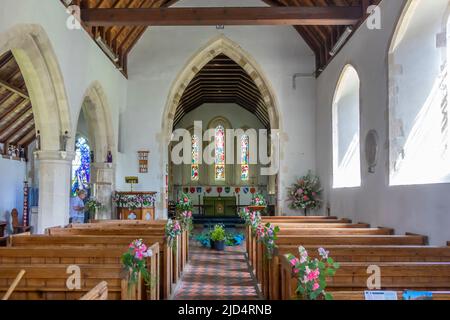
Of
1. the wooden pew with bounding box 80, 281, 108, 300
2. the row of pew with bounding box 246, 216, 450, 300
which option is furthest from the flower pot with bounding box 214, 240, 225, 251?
the wooden pew with bounding box 80, 281, 108, 300

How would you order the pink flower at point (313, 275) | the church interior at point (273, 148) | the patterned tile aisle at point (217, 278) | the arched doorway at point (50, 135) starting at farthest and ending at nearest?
1. the arched doorway at point (50, 135)
2. the patterned tile aisle at point (217, 278)
3. the church interior at point (273, 148)
4. the pink flower at point (313, 275)

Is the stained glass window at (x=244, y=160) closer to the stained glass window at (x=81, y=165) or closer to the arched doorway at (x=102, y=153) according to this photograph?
the stained glass window at (x=81, y=165)

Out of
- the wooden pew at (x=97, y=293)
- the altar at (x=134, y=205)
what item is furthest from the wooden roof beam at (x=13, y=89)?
the wooden pew at (x=97, y=293)

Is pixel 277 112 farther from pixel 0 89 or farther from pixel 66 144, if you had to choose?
pixel 0 89

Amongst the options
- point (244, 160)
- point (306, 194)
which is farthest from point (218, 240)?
point (244, 160)

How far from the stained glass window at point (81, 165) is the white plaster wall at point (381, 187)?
7.64 metres

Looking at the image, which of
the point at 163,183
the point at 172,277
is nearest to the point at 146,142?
the point at 163,183

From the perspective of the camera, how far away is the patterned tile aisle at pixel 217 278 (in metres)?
4.85

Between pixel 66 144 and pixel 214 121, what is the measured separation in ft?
36.4

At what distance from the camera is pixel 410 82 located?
5.67m

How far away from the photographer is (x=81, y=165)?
1360 centimetres

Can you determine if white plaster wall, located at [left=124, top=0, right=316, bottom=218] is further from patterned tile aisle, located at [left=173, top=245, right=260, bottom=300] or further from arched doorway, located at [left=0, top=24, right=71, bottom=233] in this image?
arched doorway, located at [left=0, top=24, right=71, bottom=233]

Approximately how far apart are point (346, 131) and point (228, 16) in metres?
3.06

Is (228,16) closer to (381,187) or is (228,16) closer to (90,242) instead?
(381,187)
